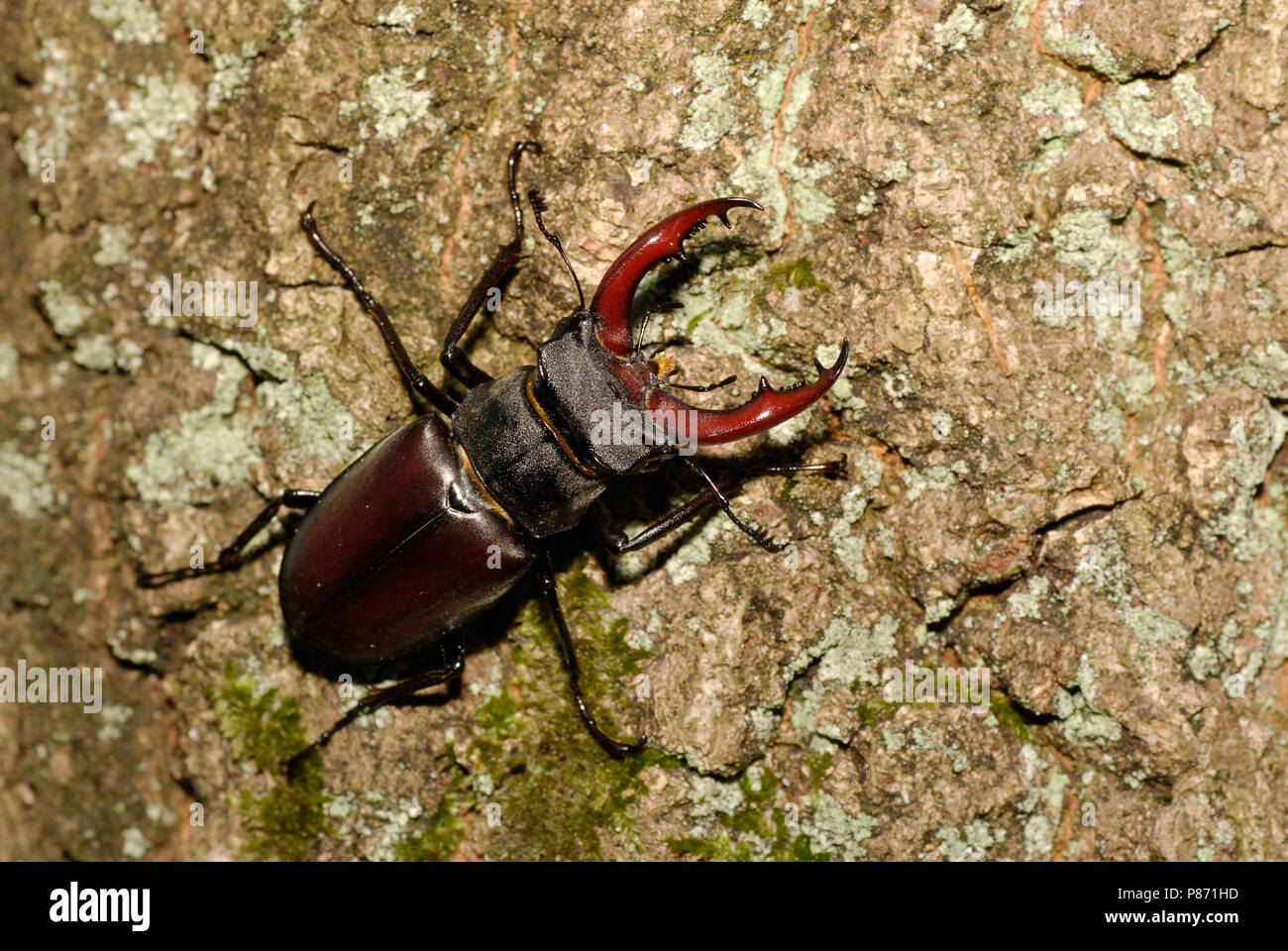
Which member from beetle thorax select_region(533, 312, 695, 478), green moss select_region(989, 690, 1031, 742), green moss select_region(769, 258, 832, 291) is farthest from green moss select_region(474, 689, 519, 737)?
green moss select_region(769, 258, 832, 291)

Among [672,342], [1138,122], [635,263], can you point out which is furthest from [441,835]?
[1138,122]

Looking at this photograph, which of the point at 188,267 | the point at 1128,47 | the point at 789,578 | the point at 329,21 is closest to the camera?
the point at 1128,47

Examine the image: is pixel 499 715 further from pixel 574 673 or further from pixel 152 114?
pixel 152 114

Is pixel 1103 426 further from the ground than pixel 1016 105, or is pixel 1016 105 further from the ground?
pixel 1016 105

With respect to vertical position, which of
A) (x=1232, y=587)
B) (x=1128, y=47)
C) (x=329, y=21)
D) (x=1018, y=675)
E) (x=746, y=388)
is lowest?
(x=1018, y=675)

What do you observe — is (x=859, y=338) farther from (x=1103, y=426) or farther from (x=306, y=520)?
(x=306, y=520)

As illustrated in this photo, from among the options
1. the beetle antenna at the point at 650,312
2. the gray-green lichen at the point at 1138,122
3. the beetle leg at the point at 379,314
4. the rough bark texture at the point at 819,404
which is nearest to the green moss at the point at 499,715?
the rough bark texture at the point at 819,404

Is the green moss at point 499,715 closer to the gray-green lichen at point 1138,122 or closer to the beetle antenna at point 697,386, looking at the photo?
the beetle antenna at point 697,386

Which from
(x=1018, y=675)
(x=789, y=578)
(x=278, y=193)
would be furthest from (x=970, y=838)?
(x=278, y=193)
